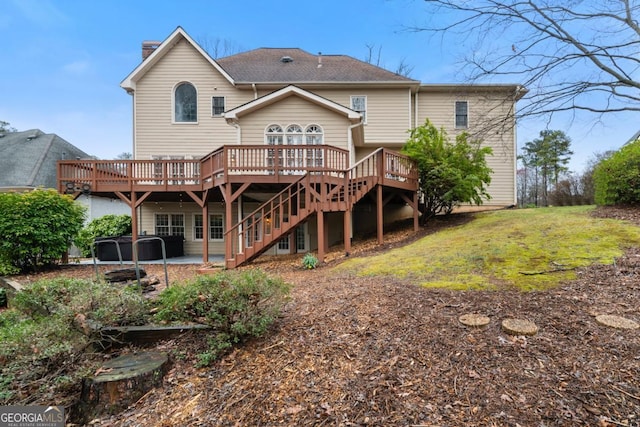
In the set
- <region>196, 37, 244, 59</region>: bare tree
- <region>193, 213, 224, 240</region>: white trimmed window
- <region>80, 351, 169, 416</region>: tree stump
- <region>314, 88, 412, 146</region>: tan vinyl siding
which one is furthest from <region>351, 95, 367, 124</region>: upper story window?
<region>196, 37, 244, 59</region>: bare tree

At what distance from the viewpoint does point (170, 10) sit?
13.9 metres

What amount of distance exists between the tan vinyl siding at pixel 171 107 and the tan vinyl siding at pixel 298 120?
103 inches

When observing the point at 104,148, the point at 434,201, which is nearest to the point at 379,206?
the point at 434,201

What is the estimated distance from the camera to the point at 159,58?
13039 mm

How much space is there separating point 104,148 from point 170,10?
27.1m

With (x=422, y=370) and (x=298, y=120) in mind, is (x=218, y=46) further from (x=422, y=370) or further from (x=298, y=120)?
(x=422, y=370)

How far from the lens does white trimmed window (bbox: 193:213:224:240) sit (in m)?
13.4

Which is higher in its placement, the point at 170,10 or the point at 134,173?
the point at 170,10

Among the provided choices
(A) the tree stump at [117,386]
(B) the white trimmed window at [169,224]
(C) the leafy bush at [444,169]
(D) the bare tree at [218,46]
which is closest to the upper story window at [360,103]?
(C) the leafy bush at [444,169]

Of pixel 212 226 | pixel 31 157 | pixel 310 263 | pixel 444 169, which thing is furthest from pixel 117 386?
pixel 31 157

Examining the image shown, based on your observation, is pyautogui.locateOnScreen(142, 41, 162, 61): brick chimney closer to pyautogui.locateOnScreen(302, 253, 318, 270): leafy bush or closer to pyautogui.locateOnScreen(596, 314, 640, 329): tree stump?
pyautogui.locateOnScreen(302, 253, 318, 270): leafy bush

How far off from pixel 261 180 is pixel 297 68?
8165 mm

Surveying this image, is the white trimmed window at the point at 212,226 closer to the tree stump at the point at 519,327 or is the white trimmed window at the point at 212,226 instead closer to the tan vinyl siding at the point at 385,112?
the tan vinyl siding at the point at 385,112

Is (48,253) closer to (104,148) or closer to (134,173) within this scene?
(134,173)
